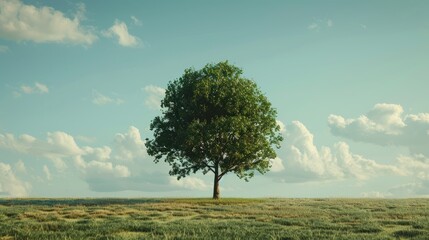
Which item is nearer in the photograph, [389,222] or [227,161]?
[389,222]

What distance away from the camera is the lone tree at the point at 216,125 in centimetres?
6128

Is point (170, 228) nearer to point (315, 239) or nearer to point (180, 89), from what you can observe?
point (315, 239)

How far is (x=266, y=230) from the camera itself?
22.7 metres

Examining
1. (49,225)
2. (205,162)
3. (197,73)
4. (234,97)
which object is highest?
(197,73)

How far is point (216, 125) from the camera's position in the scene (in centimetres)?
5934

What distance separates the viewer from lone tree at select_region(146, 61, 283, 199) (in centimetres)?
6128

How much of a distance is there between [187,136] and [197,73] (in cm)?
1195

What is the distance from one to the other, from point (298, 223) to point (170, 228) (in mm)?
8691

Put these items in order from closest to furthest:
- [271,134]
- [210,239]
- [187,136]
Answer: [210,239]
[187,136]
[271,134]

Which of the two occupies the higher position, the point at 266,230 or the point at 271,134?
the point at 271,134

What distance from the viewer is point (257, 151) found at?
65438mm

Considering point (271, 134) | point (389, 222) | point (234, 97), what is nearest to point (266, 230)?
point (389, 222)

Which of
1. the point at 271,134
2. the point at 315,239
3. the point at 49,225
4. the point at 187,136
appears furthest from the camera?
the point at 271,134

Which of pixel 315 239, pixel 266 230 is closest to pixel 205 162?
pixel 266 230
